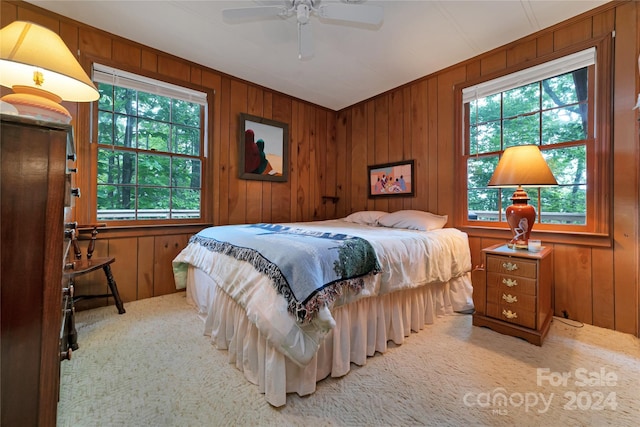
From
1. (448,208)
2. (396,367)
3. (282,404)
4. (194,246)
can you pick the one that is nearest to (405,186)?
(448,208)

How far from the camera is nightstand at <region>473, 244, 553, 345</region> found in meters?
1.80

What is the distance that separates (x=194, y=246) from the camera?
2406mm

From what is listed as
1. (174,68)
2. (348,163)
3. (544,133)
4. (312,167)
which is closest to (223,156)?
(174,68)

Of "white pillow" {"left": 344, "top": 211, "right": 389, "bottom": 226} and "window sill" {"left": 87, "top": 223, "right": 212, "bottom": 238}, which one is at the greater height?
"white pillow" {"left": 344, "top": 211, "right": 389, "bottom": 226}

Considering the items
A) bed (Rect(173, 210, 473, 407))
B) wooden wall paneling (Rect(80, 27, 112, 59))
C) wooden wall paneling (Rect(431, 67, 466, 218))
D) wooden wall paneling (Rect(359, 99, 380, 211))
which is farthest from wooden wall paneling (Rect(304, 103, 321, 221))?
wooden wall paneling (Rect(80, 27, 112, 59))

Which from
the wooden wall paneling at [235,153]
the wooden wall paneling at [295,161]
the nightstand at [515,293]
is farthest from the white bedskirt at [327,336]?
the wooden wall paneling at [295,161]

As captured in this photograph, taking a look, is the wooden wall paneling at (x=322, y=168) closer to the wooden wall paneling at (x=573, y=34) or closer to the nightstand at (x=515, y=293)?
the nightstand at (x=515, y=293)

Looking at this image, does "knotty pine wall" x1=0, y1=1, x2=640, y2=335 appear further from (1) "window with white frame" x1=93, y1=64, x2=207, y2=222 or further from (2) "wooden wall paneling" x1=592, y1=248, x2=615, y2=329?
(1) "window with white frame" x1=93, y1=64, x2=207, y2=222

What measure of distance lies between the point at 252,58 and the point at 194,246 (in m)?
2.02

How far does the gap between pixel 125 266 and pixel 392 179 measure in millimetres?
3110

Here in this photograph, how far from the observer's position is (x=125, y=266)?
2516 mm

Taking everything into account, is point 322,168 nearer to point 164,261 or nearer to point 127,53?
point 164,261

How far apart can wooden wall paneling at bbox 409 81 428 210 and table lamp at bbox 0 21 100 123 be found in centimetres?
302

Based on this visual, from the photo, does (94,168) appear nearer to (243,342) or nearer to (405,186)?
(243,342)
